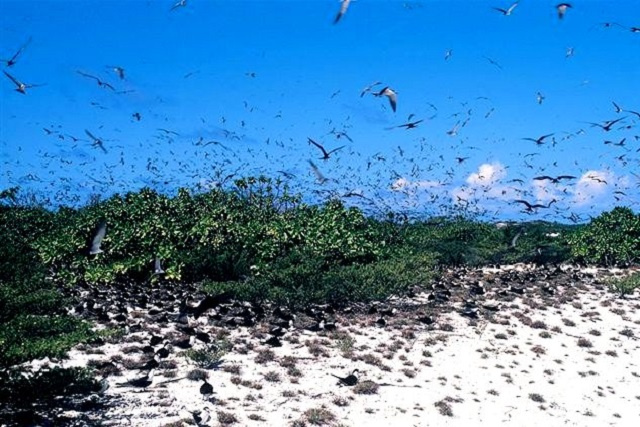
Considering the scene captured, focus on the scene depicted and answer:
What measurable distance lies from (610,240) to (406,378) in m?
34.7

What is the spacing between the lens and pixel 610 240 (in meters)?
43.6

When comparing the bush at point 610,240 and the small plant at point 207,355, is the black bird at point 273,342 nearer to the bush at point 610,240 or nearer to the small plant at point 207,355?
the small plant at point 207,355

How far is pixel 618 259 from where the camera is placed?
44.0 metres

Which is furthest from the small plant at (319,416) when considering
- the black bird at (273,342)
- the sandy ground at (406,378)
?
the black bird at (273,342)

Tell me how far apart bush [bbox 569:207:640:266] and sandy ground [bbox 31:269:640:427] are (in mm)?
21499

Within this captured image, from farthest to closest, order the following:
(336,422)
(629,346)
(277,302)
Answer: (277,302) < (629,346) < (336,422)

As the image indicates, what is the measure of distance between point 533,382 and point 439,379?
9.62ft

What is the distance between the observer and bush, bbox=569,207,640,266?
141 ft

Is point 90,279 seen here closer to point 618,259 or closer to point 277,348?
point 277,348

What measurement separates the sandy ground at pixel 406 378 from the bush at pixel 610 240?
70.5 ft

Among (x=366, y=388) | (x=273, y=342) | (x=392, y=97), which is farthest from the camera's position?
(x=273, y=342)

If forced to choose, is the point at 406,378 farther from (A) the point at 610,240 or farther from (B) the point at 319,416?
(A) the point at 610,240

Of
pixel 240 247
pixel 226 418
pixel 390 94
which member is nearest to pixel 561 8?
pixel 390 94

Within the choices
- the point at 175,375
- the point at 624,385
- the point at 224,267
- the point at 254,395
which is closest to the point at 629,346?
the point at 624,385
